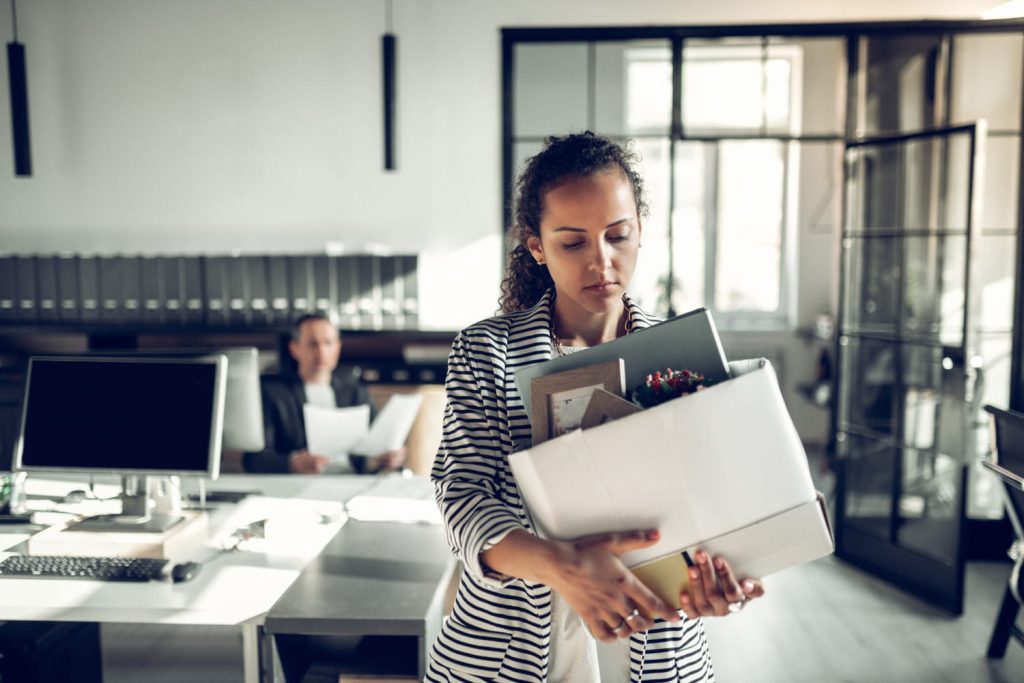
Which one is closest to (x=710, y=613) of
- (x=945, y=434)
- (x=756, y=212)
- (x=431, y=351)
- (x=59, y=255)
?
(x=945, y=434)

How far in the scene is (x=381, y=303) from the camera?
4.82 meters

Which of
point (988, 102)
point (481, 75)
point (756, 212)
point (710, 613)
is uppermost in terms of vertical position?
point (481, 75)

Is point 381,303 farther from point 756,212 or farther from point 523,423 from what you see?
point 523,423

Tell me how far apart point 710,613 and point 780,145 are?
6439mm

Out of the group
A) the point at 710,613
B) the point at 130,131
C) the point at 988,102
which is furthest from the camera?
the point at 130,131

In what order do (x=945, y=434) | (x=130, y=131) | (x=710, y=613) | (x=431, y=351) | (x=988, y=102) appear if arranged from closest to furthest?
(x=710, y=613), (x=945, y=434), (x=988, y=102), (x=431, y=351), (x=130, y=131)

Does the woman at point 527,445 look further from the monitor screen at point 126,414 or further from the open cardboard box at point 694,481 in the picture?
the monitor screen at point 126,414

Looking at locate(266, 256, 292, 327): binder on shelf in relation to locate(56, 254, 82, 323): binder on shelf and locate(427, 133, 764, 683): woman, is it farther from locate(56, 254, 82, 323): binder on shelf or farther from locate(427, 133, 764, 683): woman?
locate(427, 133, 764, 683): woman

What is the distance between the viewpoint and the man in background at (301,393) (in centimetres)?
303

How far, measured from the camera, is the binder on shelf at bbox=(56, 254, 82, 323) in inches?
189

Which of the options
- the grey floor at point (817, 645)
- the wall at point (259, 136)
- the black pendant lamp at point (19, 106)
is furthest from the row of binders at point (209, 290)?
the grey floor at point (817, 645)

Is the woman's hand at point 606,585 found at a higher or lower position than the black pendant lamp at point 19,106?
lower

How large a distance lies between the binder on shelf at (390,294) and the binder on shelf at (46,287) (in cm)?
199

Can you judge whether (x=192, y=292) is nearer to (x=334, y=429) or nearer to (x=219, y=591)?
(x=334, y=429)
